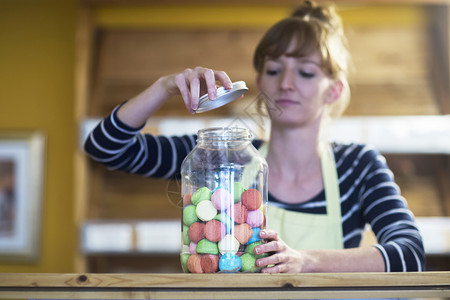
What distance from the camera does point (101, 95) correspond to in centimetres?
292

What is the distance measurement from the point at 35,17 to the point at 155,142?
2172mm

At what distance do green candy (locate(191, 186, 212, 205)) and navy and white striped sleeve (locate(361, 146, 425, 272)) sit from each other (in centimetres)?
34

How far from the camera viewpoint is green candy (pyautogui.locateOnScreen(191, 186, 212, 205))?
0.88 metres

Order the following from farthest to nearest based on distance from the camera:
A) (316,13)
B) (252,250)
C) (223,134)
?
(316,13)
(223,134)
(252,250)

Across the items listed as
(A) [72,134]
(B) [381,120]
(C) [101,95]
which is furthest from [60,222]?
(B) [381,120]

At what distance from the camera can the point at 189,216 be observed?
90 centimetres

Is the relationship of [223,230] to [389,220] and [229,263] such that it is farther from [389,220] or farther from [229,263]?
[389,220]

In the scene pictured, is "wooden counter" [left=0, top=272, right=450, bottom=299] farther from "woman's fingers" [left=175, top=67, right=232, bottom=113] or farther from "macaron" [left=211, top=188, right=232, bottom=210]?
"woman's fingers" [left=175, top=67, right=232, bottom=113]

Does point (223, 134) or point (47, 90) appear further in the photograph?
point (47, 90)

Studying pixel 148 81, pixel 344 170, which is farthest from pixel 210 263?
pixel 148 81

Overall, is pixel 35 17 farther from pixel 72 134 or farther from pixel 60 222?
pixel 60 222

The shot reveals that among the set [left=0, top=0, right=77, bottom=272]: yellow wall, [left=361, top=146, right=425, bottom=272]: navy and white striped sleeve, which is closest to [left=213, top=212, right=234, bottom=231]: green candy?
[left=361, top=146, right=425, bottom=272]: navy and white striped sleeve

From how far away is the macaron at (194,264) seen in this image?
87 cm

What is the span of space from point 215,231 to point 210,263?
0.05 meters
